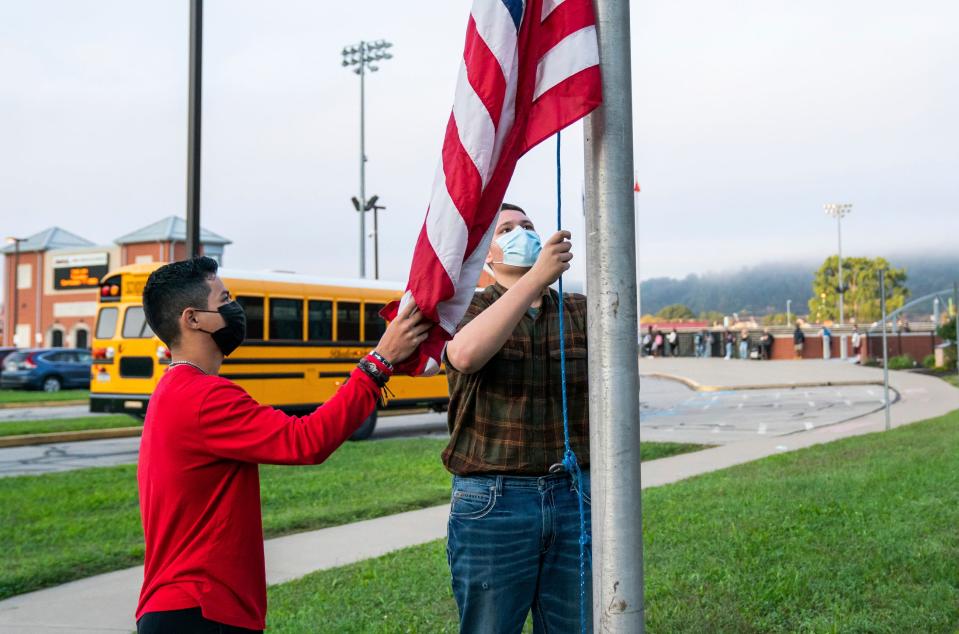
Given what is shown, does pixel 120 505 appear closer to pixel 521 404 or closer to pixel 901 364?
pixel 521 404

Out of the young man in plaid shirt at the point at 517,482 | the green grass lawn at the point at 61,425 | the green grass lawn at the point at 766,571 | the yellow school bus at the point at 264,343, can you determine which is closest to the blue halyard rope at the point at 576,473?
the young man in plaid shirt at the point at 517,482

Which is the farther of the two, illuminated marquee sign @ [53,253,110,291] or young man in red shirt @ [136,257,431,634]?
illuminated marquee sign @ [53,253,110,291]

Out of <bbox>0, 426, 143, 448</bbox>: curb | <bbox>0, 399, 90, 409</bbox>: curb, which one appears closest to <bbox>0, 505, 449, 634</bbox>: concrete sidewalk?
<bbox>0, 426, 143, 448</bbox>: curb

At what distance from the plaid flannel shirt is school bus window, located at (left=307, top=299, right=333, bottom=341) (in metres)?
13.4

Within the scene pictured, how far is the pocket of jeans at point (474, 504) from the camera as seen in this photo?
289 cm

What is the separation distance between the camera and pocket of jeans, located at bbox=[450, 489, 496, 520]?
2.89 m

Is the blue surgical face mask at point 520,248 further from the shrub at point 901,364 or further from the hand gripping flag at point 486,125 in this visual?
the shrub at point 901,364

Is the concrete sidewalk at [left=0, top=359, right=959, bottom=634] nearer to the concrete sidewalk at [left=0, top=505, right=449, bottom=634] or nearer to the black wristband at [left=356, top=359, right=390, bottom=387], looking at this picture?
the concrete sidewalk at [left=0, top=505, right=449, bottom=634]

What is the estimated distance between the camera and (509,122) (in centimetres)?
262

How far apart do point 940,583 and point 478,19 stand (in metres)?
4.40

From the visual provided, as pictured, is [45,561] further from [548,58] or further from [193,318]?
[548,58]

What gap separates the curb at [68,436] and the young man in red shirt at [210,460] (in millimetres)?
14341

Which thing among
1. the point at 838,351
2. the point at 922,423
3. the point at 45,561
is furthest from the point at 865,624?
the point at 838,351

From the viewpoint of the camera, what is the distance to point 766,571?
5617 millimetres
